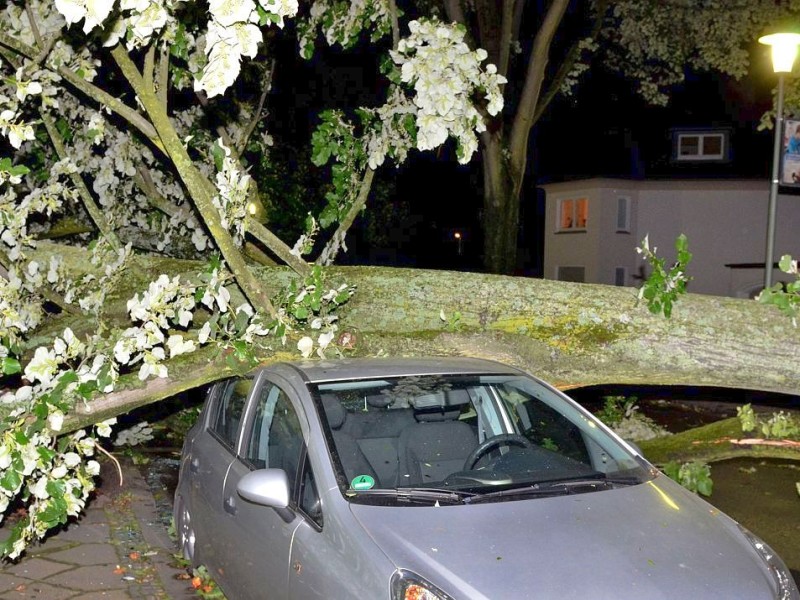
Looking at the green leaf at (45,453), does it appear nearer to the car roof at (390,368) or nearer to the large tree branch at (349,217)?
the car roof at (390,368)

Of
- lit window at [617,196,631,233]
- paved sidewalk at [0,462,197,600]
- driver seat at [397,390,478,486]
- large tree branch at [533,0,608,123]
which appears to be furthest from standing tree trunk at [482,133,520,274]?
lit window at [617,196,631,233]

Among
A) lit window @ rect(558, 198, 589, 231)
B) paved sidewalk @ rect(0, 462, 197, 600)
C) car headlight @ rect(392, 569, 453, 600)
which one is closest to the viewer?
car headlight @ rect(392, 569, 453, 600)

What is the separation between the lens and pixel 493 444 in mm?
4594

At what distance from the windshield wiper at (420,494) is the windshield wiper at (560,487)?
42mm

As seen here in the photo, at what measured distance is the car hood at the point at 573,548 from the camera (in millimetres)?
3219

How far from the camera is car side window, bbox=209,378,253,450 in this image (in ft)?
16.6

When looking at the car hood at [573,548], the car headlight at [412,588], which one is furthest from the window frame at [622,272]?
the car headlight at [412,588]

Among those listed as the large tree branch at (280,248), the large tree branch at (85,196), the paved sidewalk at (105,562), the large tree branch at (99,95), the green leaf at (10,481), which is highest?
the large tree branch at (99,95)

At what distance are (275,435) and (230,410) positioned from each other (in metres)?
0.81

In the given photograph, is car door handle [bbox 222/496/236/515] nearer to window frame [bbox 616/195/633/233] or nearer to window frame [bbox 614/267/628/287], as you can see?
window frame [bbox 614/267/628/287]

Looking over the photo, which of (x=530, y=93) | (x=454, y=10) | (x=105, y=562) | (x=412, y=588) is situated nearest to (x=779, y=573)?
(x=412, y=588)

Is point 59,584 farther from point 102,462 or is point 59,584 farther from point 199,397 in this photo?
point 199,397

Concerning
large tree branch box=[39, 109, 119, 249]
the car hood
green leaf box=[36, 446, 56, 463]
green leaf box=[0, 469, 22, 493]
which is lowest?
green leaf box=[0, 469, 22, 493]

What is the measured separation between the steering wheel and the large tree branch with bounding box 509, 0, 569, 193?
8705 mm
